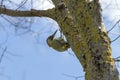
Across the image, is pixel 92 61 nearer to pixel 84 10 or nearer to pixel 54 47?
pixel 84 10

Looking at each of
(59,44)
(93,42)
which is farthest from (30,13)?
(93,42)

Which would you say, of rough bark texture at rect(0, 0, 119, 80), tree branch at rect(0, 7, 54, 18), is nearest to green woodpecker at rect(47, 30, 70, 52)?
tree branch at rect(0, 7, 54, 18)

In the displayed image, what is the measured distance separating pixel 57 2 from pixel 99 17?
1.04 m

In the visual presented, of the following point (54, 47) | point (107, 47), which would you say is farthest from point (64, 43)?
point (107, 47)

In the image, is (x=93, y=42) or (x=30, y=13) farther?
(x=30, y=13)

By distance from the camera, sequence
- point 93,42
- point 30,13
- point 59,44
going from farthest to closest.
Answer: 1. point 30,13
2. point 59,44
3. point 93,42

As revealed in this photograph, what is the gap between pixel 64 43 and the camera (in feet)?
11.6

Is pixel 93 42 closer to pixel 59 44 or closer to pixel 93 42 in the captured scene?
pixel 93 42

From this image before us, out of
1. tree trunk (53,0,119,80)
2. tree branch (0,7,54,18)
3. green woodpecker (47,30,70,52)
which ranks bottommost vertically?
tree trunk (53,0,119,80)

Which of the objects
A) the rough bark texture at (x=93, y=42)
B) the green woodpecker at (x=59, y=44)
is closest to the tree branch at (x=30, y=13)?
the green woodpecker at (x=59, y=44)

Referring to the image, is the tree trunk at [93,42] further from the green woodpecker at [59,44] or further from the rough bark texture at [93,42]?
the green woodpecker at [59,44]

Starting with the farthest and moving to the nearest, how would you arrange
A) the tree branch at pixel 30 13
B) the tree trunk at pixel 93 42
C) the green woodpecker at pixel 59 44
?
the tree branch at pixel 30 13
the green woodpecker at pixel 59 44
the tree trunk at pixel 93 42

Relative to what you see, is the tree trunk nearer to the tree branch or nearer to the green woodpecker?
the green woodpecker

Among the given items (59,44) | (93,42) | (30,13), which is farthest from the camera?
(30,13)
